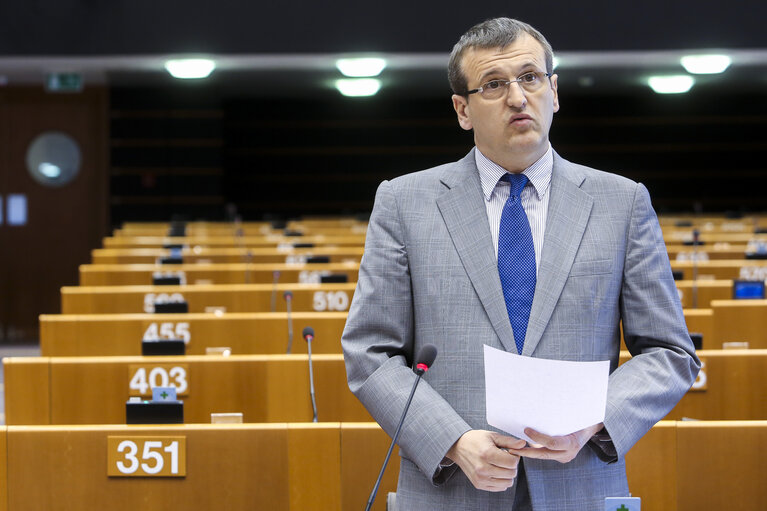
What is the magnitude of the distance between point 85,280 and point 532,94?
4.91 metres

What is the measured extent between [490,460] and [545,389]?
5.0 inches

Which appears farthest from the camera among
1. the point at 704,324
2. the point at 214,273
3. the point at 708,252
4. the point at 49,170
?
the point at 49,170

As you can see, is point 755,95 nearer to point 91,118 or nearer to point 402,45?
point 402,45

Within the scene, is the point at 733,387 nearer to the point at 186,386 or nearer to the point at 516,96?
the point at 186,386

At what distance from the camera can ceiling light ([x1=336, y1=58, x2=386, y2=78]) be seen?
327 inches

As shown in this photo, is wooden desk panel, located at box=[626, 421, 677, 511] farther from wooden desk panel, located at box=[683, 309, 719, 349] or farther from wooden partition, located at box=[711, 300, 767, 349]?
wooden partition, located at box=[711, 300, 767, 349]

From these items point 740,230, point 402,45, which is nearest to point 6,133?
point 402,45

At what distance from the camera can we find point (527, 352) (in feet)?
4.44

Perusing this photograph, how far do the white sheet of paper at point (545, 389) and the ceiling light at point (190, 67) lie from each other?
7.48 metres

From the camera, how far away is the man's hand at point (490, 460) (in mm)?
1258

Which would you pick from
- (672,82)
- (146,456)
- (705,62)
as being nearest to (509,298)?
(146,456)

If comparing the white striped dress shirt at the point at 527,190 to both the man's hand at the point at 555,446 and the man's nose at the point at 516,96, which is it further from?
the man's hand at the point at 555,446

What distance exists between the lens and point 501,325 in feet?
4.50

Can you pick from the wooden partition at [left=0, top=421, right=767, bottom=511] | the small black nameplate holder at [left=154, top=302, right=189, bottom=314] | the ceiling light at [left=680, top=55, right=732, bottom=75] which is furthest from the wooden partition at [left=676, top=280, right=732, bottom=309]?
→ the ceiling light at [left=680, top=55, right=732, bottom=75]
